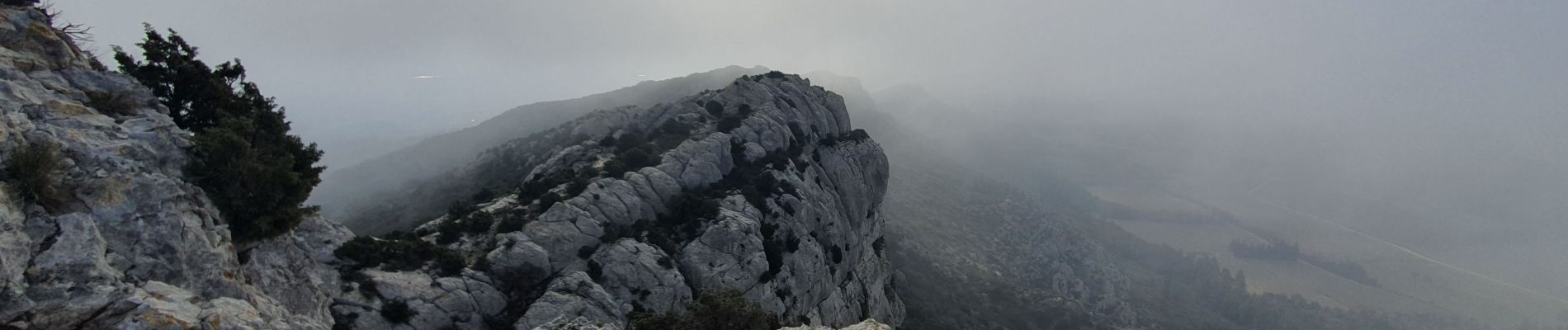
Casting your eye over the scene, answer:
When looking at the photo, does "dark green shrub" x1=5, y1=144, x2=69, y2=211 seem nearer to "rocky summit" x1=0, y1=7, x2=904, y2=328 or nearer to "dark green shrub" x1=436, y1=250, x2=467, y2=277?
"rocky summit" x1=0, y1=7, x2=904, y2=328

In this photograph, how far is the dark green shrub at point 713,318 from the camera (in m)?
32.3

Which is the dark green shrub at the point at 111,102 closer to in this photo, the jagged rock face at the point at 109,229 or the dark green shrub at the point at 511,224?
the jagged rock face at the point at 109,229

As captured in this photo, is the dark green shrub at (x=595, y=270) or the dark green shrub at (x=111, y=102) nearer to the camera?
the dark green shrub at (x=111, y=102)

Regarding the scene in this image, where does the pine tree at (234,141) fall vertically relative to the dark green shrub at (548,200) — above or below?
above

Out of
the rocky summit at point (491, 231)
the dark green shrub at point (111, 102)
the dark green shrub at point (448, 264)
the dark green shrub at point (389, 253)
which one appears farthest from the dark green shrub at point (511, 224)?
the dark green shrub at point (111, 102)

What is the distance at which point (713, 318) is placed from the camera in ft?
107

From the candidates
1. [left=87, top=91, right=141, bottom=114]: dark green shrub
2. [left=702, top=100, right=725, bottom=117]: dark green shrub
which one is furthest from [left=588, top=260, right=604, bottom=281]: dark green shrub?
[left=702, top=100, right=725, bottom=117]: dark green shrub

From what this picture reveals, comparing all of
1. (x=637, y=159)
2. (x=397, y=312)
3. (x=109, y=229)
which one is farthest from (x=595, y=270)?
(x=109, y=229)

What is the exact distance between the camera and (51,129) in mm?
18281

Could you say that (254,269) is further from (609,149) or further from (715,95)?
(715,95)

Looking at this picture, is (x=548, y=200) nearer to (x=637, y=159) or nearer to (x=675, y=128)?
(x=637, y=159)

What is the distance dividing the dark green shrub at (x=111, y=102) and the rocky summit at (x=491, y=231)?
53 millimetres

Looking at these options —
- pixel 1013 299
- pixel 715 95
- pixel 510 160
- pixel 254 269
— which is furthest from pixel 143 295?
pixel 1013 299

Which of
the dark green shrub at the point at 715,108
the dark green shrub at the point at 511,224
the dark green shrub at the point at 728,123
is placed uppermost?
the dark green shrub at the point at 715,108
